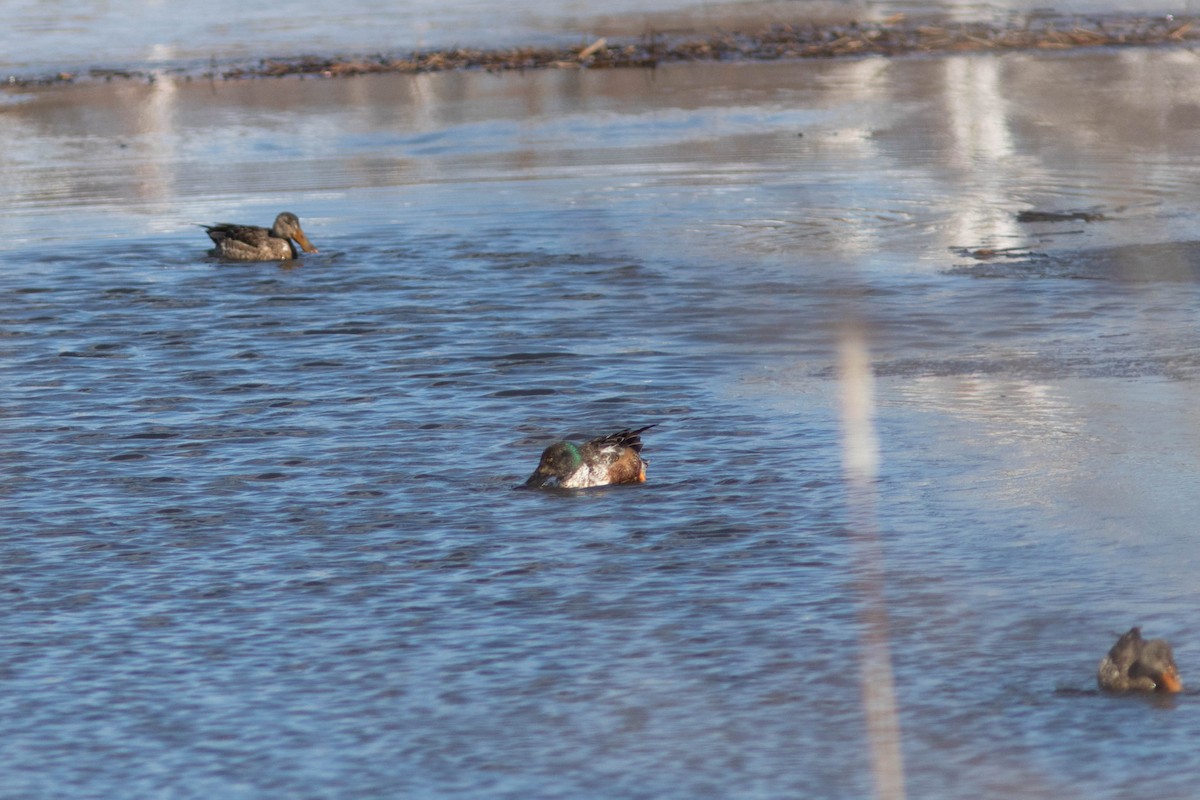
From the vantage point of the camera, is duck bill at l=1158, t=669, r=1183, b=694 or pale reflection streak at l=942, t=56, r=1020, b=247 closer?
duck bill at l=1158, t=669, r=1183, b=694

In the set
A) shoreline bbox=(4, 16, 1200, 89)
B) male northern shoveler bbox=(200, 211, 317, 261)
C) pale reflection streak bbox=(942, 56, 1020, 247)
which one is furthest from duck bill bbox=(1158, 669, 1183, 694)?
shoreline bbox=(4, 16, 1200, 89)

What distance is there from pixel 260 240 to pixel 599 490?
661 centimetres

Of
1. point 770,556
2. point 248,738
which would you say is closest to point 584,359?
point 770,556

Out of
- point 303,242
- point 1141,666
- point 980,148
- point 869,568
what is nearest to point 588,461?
point 869,568

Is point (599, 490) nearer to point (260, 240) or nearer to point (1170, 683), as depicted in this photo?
point (1170, 683)

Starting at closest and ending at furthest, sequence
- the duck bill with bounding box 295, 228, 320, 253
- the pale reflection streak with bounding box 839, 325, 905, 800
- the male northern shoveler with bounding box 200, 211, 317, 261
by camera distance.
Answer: the pale reflection streak with bounding box 839, 325, 905, 800 → the male northern shoveler with bounding box 200, 211, 317, 261 → the duck bill with bounding box 295, 228, 320, 253

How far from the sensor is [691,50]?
27.4 meters

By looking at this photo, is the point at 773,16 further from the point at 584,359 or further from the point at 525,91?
the point at 584,359

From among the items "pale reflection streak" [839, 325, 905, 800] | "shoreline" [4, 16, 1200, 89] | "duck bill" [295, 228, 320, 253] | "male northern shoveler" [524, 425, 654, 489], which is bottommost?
"pale reflection streak" [839, 325, 905, 800]

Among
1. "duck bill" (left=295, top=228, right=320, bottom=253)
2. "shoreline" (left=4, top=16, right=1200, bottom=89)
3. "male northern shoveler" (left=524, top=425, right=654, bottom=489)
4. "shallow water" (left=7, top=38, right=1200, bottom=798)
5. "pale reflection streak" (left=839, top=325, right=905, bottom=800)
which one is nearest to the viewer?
"pale reflection streak" (left=839, top=325, right=905, bottom=800)

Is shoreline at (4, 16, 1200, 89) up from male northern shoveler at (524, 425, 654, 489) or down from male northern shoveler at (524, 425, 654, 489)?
up

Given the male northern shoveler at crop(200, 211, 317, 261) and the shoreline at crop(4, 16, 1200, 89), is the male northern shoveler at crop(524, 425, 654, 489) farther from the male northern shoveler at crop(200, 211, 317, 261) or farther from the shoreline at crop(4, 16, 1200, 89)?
the shoreline at crop(4, 16, 1200, 89)

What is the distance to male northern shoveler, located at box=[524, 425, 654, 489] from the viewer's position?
809 cm

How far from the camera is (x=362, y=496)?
823 cm
